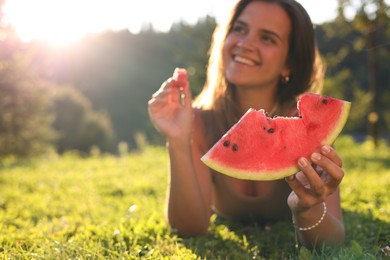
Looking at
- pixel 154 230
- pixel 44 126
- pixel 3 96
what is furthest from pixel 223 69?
pixel 44 126

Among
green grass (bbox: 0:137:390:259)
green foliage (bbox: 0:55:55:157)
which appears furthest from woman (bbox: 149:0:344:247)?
green foliage (bbox: 0:55:55:157)

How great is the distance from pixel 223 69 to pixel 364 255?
179cm

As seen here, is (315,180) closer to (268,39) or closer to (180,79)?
(180,79)

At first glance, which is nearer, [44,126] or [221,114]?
[221,114]

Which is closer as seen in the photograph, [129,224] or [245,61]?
[245,61]

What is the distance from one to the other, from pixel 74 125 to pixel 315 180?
2925cm

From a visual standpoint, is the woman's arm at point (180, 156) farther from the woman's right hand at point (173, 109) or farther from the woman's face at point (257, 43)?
the woman's face at point (257, 43)

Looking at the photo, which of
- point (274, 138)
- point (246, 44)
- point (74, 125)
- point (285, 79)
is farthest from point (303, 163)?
point (74, 125)

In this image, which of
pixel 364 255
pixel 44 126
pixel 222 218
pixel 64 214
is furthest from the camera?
pixel 44 126

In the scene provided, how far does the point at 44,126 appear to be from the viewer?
63.4 feet

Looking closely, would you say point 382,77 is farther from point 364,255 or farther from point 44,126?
point 364,255

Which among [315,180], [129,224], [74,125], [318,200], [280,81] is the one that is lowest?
[74,125]

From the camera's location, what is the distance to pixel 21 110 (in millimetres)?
17453

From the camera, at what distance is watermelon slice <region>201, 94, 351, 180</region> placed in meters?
2.01
